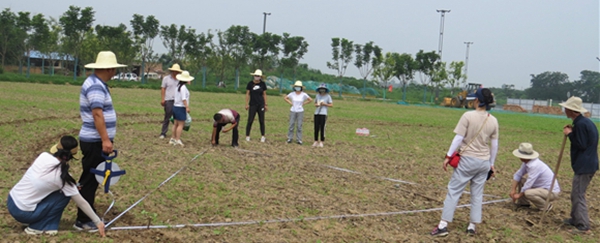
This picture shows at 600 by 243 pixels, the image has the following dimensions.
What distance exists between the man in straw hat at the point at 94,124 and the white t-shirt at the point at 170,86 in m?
6.45

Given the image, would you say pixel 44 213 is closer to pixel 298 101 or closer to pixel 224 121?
pixel 224 121

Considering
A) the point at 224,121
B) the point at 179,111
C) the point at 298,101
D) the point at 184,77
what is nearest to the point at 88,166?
the point at 179,111

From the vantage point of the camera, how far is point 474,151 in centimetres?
623

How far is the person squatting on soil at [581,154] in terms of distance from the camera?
677 centimetres

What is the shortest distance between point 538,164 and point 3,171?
7700 millimetres

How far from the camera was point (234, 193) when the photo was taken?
24.6ft

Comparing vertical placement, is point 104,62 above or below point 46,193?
above

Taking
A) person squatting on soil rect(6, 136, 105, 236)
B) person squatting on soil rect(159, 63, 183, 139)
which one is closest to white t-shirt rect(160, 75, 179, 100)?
person squatting on soil rect(159, 63, 183, 139)

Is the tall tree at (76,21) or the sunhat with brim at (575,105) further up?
the tall tree at (76,21)

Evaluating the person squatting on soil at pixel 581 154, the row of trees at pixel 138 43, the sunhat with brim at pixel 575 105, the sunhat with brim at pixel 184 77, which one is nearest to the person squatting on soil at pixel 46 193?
the person squatting on soil at pixel 581 154

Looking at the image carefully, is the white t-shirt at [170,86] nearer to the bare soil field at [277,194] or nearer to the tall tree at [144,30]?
the bare soil field at [277,194]

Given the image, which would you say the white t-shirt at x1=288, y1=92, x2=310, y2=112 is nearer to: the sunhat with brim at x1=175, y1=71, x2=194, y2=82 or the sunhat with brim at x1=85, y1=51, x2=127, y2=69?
the sunhat with brim at x1=175, y1=71, x2=194, y2=82

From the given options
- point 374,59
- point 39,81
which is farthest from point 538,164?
point 374,59

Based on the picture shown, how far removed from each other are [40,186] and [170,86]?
23.5ft
